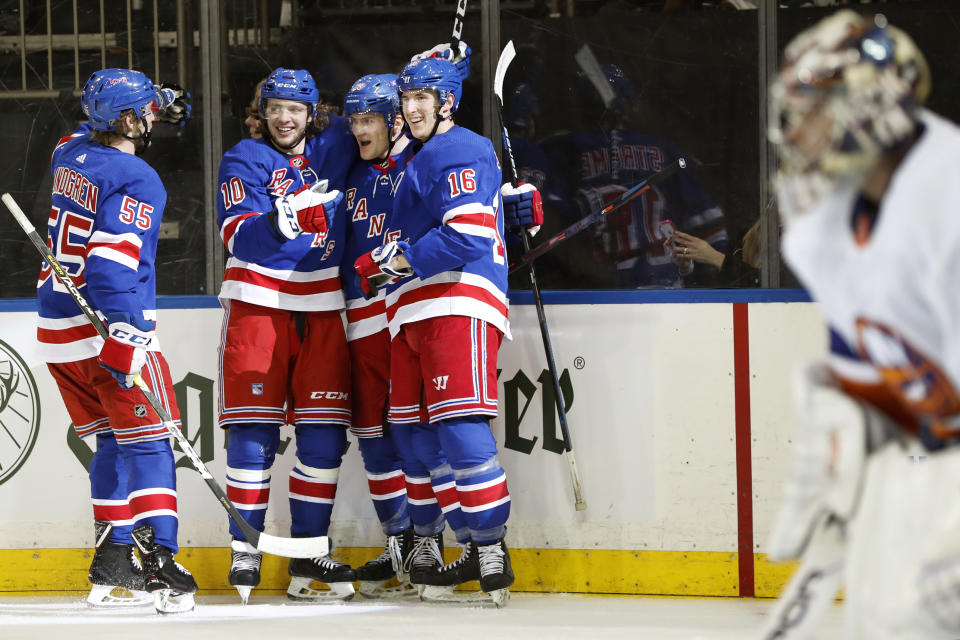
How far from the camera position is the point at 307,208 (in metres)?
3.19

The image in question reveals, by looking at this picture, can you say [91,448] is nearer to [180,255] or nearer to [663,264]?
[180,255]

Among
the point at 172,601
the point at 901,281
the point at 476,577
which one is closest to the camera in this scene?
the point at 901,281

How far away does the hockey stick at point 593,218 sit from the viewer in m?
3.38

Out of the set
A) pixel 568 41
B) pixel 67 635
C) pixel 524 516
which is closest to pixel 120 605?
pixel 67 635

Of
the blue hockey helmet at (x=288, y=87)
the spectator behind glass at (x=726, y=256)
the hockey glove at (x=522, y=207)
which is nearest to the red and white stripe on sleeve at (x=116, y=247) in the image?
the blue hockey helmet at (x=288, y=87)

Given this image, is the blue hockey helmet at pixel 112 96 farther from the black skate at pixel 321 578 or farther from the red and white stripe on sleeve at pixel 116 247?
the black skate at pixel 321 578

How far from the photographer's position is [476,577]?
3.21 m

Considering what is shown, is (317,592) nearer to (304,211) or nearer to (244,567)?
(244,567)

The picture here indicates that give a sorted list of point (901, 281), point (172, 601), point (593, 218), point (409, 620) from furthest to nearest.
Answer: point (593, 218)
point (172, 601)
point (409, 620)
point (901, 281)

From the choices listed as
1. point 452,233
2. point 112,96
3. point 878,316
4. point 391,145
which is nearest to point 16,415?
point 112,96

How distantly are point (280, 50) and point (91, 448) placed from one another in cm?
136

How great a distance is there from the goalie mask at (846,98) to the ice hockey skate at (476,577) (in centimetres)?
195

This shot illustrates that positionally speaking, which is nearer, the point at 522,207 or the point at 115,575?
the point at 115,575

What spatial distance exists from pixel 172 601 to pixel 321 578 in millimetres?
412
